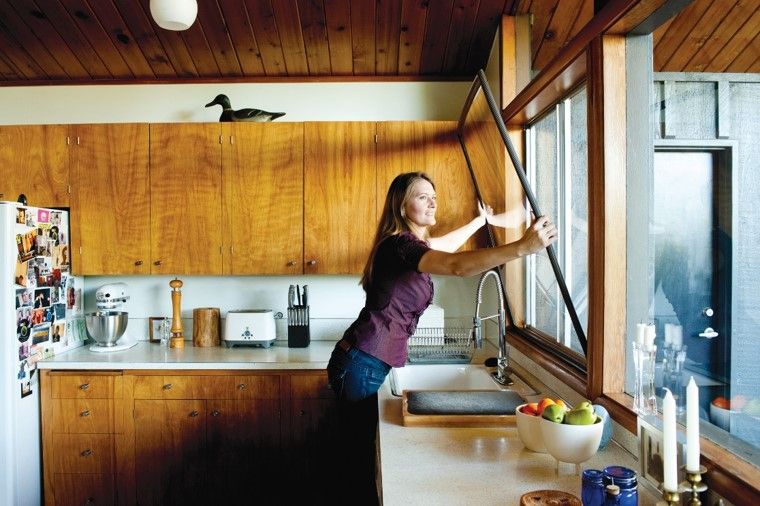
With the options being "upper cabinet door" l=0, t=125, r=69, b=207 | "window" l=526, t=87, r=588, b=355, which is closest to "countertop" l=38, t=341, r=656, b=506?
"window" l=526, t=87, r=588, b=355

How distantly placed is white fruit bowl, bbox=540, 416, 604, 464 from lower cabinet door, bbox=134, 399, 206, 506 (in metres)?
2.08

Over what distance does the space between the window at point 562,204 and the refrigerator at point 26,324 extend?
8.20 feet

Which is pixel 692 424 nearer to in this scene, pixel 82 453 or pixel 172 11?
pixel 172 11

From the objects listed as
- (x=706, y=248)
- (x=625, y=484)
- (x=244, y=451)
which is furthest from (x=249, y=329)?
(x=625, y=484)

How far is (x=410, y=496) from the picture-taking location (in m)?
1.32

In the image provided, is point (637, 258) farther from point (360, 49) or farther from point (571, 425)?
point (360, 49)

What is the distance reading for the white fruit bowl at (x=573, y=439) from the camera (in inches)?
53.7

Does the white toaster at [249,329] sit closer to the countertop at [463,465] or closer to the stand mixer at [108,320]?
the stand mixer at [108,320]

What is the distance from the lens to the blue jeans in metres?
2.24

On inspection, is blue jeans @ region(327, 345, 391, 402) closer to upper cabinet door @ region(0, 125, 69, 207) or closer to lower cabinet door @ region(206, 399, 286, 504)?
lower cabinet door @ region(206, 399, 286, 504)

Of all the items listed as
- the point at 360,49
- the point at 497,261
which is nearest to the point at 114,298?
the point at 360,49

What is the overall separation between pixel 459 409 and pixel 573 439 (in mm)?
538

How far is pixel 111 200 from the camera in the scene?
3.29 meters

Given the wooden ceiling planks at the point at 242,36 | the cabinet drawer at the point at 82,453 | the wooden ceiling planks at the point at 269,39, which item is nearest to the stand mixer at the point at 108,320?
the cabinet drawer at the point at 82,453
